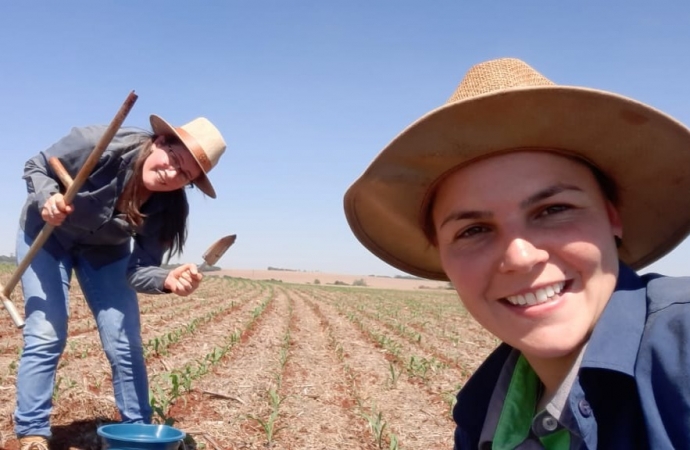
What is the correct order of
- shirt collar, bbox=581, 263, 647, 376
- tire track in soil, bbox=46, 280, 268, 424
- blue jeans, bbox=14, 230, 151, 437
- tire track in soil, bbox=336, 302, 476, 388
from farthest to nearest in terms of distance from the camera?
tire track in soil, bbox=336, 302, 476, 388, tire track in soil, bbox=46, 280, 268, 424, blue jeans, bbox=14, 230, 151, 437, shirt collar, bbox=581, 263, 647, 376

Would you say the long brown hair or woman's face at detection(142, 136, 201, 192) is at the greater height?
woman's face at detection(142, 136, 201, 192)

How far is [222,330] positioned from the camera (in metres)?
10.8

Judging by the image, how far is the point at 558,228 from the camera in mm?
1342

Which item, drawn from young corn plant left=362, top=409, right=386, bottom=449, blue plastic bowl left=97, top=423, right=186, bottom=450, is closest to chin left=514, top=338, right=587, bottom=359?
blue plastic bowl left=97, top=423, right=186, bottom=450

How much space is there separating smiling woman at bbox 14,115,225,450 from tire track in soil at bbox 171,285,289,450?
87 cm

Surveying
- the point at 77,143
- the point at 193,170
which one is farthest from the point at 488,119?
the point at 77,143

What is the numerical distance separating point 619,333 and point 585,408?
16 centimetres

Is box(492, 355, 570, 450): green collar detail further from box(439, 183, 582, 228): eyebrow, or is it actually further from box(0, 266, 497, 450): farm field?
box(0, 266, 497, 450): farm field

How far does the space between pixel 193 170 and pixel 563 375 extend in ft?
7.06

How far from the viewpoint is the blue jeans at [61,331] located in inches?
125

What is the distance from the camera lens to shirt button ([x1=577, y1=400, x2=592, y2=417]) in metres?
1.18

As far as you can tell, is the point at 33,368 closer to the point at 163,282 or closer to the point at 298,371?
the point at 163,282

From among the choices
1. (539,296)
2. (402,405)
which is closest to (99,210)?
(539,296)

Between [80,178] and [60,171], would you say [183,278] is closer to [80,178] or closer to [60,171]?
[80,178]
